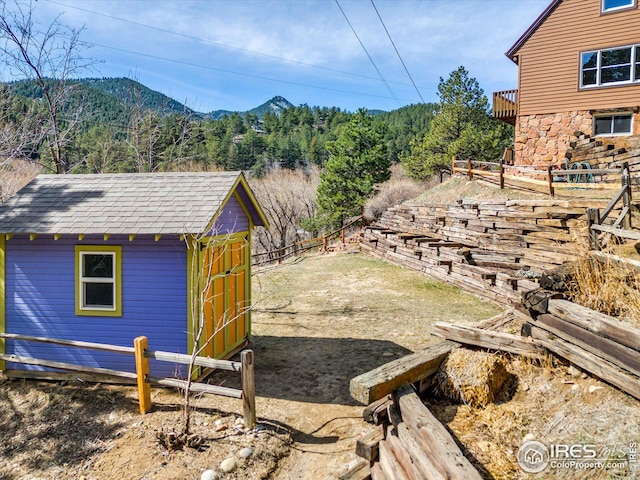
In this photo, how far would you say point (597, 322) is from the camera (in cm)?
410

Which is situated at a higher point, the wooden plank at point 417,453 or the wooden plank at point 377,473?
the wooden plank at point 417,453

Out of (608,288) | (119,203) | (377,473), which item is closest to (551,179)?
(608,288)

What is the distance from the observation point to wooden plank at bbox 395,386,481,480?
10.1 ft

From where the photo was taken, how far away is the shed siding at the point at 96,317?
7.10 m

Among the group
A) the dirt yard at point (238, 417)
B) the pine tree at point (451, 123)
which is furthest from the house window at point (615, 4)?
the dirt yard at point (238, 417)

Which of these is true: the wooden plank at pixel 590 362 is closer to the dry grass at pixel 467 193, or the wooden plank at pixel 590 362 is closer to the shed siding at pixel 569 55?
the dry grass at pixel 467 193

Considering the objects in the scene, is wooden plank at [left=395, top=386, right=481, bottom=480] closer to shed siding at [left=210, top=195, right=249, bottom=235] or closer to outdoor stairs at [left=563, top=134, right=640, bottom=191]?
shed siding at [left=210, top=195, right=249, bottom=235]

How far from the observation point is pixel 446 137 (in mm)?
31422

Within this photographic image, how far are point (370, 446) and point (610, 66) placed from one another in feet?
65.5

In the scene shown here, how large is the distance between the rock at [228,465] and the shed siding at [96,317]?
8.05 ft

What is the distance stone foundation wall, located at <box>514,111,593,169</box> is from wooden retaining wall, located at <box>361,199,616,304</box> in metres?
6.16

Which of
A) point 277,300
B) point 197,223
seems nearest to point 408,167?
point 277,300

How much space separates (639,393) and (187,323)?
6117 millimetres

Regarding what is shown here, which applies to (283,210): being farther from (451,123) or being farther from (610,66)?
(610,66)
